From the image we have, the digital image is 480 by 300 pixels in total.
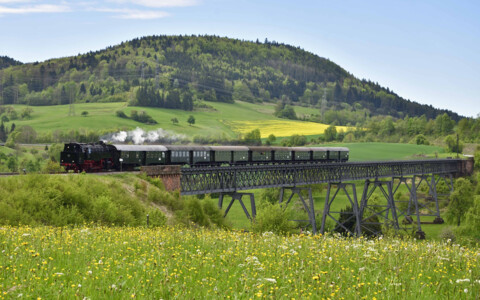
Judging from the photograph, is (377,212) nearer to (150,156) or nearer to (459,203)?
(459,203)

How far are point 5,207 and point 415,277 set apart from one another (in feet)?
71.5

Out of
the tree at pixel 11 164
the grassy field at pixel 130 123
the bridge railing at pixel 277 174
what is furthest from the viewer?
the grassy field at pixel 130 123

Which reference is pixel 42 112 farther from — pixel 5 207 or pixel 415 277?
pixel 415 277

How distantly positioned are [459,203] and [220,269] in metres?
71.4

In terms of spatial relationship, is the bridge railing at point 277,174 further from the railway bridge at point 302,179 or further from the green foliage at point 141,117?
the green foliage at point 141,117

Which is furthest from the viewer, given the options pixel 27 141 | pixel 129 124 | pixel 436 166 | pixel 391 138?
pixel 391 138

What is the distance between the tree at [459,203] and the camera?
247 feet

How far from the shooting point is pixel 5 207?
87.8 ft

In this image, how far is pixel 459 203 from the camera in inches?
2980

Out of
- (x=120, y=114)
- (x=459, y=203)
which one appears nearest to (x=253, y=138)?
(x=120, y=114)

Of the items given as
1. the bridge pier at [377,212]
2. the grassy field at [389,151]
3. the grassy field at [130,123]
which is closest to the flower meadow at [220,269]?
the bridge pier at [377,212]

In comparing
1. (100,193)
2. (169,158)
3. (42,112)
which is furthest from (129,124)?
(100,193)

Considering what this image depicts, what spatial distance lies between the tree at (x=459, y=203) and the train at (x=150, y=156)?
2932cm

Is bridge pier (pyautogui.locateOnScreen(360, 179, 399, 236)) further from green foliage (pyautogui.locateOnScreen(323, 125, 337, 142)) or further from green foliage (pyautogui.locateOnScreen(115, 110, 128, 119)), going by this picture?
green foliage (pyautogui.locateOnScreen(115, 110, 128, 119))
